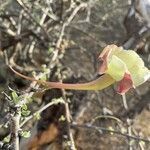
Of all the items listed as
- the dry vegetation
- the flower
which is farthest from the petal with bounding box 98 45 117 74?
the dry vegetation

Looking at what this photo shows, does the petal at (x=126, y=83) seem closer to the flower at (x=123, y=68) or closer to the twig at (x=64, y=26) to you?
the flower at (x=123, y=68)

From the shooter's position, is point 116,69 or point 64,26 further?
point 64,26

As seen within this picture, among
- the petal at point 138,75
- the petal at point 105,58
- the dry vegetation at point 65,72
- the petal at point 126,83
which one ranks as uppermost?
the dry vegetation at point 65,72

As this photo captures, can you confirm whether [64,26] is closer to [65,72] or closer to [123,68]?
[65,72]

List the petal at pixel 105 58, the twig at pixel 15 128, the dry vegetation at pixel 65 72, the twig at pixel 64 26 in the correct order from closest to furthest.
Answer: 1. the petal at pixel 105 58
2. the twig at pixel 15 128
3. the dry vegetation at pixel 65 72
4. the twig at pixel 64 26

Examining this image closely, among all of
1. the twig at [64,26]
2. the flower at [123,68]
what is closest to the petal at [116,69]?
the flower at [123,68]

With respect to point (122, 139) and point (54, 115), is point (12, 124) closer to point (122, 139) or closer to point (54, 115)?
point (54, 115)

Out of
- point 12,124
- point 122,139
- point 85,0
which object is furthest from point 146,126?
point 12,124

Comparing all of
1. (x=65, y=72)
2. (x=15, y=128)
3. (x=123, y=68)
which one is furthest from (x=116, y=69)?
(x=65, y=72)
